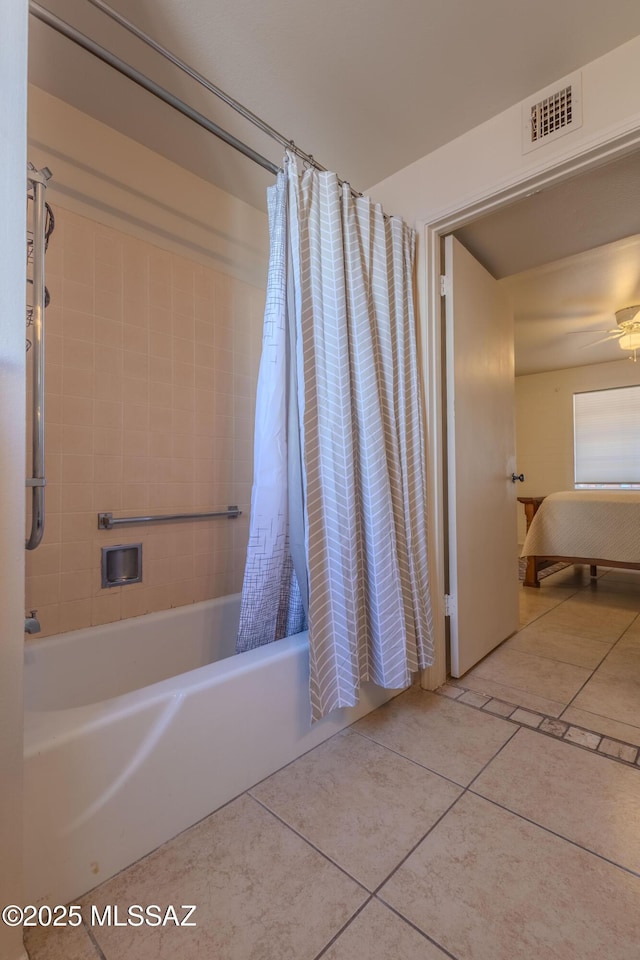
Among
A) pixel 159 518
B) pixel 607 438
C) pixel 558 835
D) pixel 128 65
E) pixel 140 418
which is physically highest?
pixel 128 65

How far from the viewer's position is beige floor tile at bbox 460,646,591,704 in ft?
5.67

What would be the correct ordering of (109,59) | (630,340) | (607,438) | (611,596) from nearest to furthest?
(109,59)
(611,596)
(630,340)
(607,438)

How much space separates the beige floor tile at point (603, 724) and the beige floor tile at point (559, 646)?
1.49 ft

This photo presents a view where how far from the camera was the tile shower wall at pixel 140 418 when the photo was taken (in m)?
1.48

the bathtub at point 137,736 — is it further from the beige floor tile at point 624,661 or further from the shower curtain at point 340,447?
the beige floor tile at point 624,661

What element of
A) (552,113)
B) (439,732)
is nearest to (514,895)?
(439,732)

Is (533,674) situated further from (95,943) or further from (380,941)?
(95,943)

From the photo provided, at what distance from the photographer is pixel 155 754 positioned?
979 mm

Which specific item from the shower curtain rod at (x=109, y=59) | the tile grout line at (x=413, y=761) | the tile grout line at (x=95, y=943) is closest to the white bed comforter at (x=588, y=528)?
the tile grout line at (x=413, y=761)

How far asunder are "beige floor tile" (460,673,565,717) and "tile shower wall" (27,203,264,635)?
115 centimetres

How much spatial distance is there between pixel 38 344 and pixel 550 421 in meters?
5.80

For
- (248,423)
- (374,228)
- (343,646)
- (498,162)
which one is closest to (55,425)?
(248,423)

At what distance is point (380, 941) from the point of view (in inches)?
31.1

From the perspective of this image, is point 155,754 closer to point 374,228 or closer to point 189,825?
point 189,825
